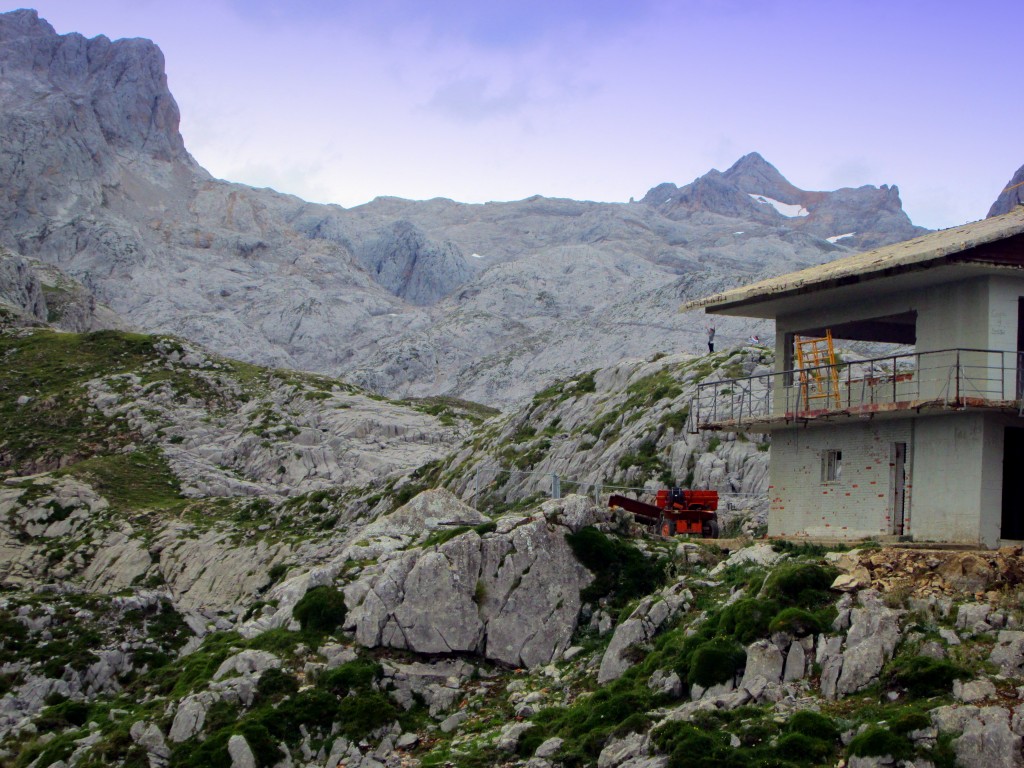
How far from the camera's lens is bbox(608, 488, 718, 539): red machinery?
36969 mm

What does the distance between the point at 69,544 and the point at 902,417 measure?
158ft

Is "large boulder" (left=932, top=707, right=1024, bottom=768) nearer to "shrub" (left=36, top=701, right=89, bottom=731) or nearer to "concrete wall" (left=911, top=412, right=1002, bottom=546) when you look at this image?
"concrete wall" (left=911, top=412, right=1002, bottom=546)

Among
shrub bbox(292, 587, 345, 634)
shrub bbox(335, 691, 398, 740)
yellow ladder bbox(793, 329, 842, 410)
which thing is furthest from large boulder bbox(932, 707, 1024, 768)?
shrub bbox(292, 587, 345, 634)

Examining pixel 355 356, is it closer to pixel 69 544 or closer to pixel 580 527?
pixel 69 544

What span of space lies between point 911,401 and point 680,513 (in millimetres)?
10144

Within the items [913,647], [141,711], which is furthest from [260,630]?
[913,647]

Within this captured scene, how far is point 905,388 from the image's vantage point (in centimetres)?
3138

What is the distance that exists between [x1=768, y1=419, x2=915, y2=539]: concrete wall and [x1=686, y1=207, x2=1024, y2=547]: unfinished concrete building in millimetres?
37

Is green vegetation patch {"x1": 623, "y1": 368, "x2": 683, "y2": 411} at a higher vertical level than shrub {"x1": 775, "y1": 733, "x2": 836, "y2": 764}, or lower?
higher

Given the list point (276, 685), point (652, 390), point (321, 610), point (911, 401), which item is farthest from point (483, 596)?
point (652, 390)

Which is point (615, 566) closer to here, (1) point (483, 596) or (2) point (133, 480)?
(1) point (483, 596)

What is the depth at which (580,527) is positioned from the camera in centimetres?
3238

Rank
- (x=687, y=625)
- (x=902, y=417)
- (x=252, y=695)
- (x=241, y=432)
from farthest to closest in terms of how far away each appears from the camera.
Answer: (x=241, y=432) → (x=902, y=417) → (x=252, y=695) → (x=687, y=625)

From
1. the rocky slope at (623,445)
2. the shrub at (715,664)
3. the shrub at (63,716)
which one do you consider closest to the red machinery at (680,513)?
the rocky slope at (623,445)
